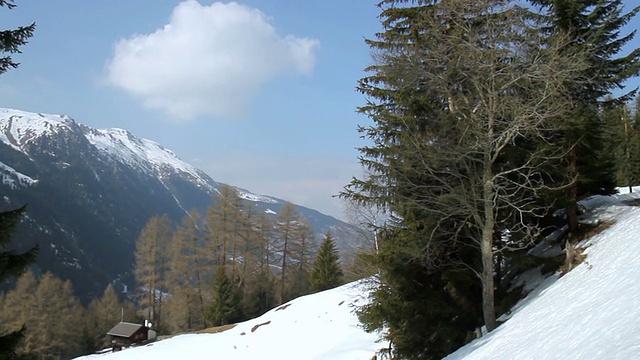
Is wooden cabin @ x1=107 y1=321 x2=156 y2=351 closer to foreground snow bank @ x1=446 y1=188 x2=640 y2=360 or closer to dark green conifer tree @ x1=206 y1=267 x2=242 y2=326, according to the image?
dark green conifer tree @ x1=206 y1=267 x2=242 y2=326

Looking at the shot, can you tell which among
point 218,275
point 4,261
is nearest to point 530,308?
point 4,261

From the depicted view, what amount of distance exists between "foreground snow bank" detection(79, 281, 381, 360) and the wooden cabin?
8.20 meters

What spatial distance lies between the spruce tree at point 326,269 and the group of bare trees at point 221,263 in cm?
331

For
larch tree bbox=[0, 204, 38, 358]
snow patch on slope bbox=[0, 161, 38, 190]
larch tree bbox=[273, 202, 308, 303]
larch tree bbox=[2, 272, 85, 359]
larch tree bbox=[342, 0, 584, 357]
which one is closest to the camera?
larch tree bbox=[0, 204, 38, 358]

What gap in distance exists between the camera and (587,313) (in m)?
6.09

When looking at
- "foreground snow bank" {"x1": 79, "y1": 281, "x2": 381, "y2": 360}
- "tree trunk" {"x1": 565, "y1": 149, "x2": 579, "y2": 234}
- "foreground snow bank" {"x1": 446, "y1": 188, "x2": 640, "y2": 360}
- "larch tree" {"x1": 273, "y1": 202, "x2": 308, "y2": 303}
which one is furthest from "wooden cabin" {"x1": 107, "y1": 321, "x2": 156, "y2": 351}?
"tree trunk" {"x1": 565, "y1": 149, "x2": 579, "y2": 234}

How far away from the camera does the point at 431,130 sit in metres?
10.5

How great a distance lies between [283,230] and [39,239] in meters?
85.1

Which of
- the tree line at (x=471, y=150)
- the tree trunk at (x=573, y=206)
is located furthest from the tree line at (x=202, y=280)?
the tree trunk at (x=573, y=206)

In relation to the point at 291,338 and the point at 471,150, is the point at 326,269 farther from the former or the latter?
the point at 471,150

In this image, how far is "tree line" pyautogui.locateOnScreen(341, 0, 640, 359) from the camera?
29.7 ft

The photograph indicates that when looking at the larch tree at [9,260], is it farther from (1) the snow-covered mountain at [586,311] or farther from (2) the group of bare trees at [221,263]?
(2) the group of bare trees at [221,263]

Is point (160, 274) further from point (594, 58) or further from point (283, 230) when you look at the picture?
point (594, 58)

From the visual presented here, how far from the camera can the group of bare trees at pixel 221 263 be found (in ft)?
128
